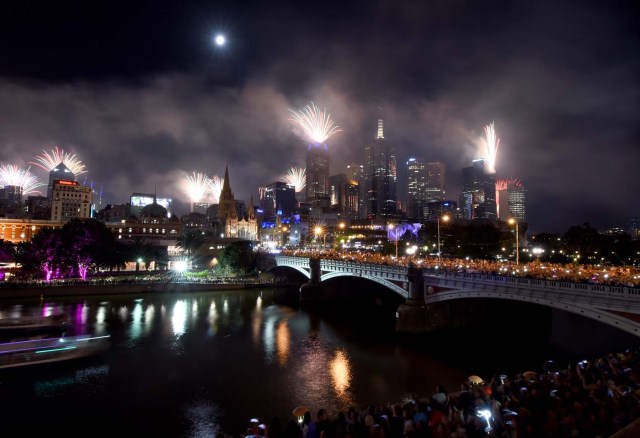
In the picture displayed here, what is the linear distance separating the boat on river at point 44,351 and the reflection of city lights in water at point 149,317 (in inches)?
392

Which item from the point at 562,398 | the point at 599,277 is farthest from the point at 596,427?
the point at 599,277

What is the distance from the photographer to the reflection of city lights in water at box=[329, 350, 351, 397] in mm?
30881

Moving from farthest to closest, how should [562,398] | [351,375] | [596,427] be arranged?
[351,375] < [562,398] < [596,427]

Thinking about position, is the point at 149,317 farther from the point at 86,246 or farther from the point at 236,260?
the point at 236,260

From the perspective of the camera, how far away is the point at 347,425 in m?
14.7

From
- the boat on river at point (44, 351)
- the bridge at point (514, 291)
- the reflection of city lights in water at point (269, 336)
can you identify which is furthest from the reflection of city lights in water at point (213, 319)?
the bridge at point (514, 291)

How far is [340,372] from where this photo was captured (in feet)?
114

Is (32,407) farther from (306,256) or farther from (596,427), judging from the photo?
(306,256)

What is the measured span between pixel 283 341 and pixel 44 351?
23.8 m

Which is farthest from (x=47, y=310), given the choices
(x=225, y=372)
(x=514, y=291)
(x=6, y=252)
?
(x=514, y=291)

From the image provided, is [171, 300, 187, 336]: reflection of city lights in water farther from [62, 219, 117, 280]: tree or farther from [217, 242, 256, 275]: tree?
[217, 242, 256, 275]: tree

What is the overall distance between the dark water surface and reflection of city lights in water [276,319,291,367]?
0.13 metres

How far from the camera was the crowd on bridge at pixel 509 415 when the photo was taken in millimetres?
12984

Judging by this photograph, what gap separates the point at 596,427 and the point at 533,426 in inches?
75.5
